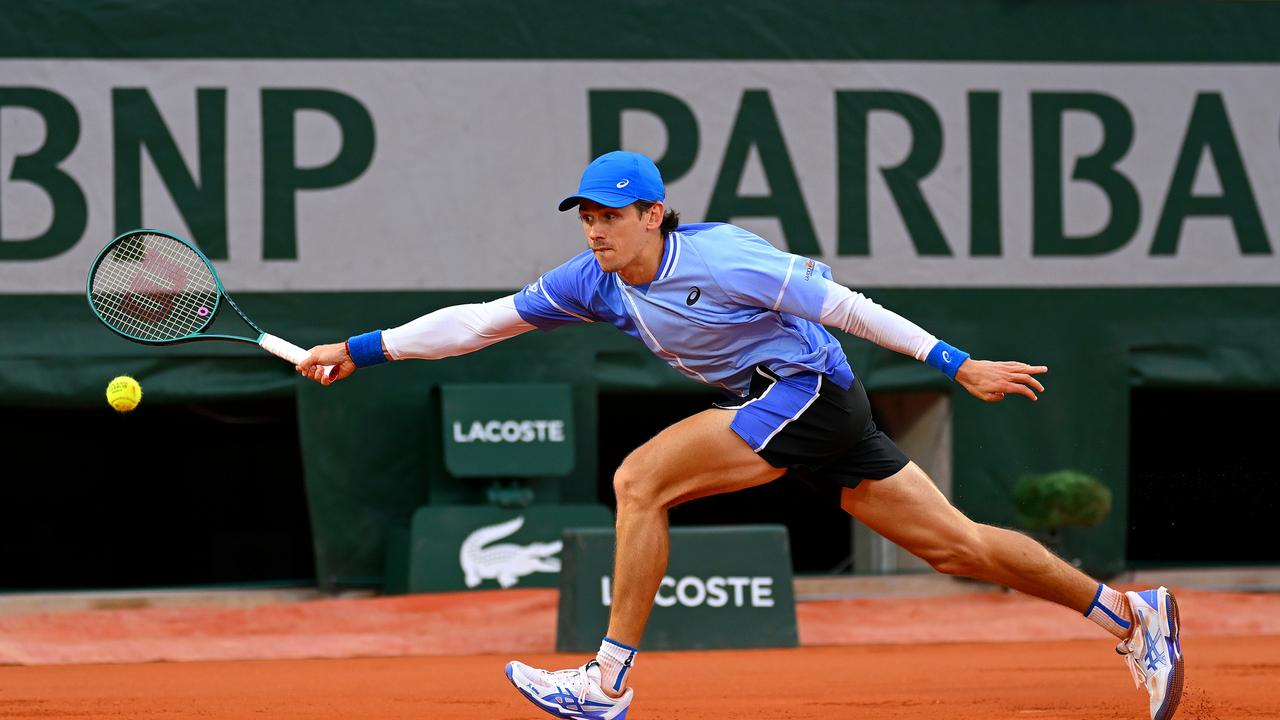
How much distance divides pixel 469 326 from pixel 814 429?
3.20 ft

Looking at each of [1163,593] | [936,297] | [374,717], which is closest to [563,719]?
[374,717]

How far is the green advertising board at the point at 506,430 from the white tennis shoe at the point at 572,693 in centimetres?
444

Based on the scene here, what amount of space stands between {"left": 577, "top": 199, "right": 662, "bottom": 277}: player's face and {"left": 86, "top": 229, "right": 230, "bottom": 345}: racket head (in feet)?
4.55

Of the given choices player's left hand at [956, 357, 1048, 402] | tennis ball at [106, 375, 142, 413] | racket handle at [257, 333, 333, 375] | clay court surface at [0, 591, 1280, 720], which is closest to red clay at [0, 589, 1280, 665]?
clay court surface at [0, 591, 1280, 720]

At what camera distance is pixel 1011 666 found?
645 cm

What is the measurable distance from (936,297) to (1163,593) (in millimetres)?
5021

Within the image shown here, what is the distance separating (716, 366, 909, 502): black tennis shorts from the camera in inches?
165

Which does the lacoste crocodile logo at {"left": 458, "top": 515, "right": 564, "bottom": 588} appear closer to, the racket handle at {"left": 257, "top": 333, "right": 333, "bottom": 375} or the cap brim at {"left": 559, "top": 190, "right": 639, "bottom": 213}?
the racket handle at {"left": 257, "top": 333, "right": 333, "bottom": 375}

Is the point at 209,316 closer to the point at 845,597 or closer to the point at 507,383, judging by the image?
the point at 507,383

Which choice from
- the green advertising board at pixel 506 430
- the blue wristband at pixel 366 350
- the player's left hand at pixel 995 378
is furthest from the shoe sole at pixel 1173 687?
the green advertising board at pixel 506 430

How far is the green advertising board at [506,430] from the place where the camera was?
8.55 meters

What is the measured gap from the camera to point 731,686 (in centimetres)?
567

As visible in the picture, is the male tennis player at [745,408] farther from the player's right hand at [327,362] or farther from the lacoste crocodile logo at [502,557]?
the lacoste crocodile logo at [502,557]

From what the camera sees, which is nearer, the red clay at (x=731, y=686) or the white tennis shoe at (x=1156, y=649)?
the white tennis shoe at (x=1156, y=649)
